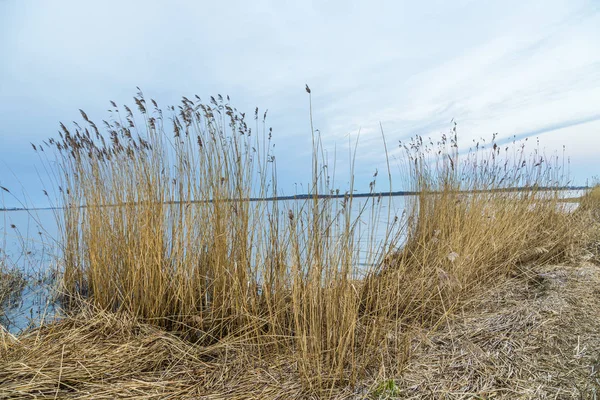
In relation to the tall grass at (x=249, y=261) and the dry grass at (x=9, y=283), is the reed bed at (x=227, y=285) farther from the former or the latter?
the dry grass at (x=9, y=283)

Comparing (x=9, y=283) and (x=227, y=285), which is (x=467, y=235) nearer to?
(x=227, y=285)

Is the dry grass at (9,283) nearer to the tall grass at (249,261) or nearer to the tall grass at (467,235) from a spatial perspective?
the tall grass at (249,261)

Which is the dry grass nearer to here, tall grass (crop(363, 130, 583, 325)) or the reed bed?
the reed bed

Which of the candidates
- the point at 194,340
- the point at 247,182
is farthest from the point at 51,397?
the point at 247,182

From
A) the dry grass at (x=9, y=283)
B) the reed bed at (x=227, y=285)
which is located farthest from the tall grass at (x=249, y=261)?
the dry grass at (x=9, y=283)

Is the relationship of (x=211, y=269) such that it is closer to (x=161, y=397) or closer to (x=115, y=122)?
(x=161, y=397)

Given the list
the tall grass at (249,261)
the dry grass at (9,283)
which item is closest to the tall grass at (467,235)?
the tall grass at (249,261)

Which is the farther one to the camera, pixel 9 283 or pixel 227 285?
pixel 9 283

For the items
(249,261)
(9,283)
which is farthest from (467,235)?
(9,283)

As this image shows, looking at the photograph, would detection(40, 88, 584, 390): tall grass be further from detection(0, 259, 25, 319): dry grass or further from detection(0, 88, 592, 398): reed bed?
detection(0, 259, 25, 319): dry grass

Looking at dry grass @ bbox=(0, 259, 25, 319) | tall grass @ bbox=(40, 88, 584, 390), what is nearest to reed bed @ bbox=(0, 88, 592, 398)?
tall grass @ bbox=(40, 88, 584, 390)

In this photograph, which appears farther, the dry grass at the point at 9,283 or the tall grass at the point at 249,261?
the dry grass at the point at 9,283

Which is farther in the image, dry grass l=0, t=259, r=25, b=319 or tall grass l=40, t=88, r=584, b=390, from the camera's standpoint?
dry grass l=0, t=259, r=25, b=319

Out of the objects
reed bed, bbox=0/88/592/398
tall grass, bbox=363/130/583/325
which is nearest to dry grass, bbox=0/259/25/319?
reed bed, bbox=0/88/592/398
